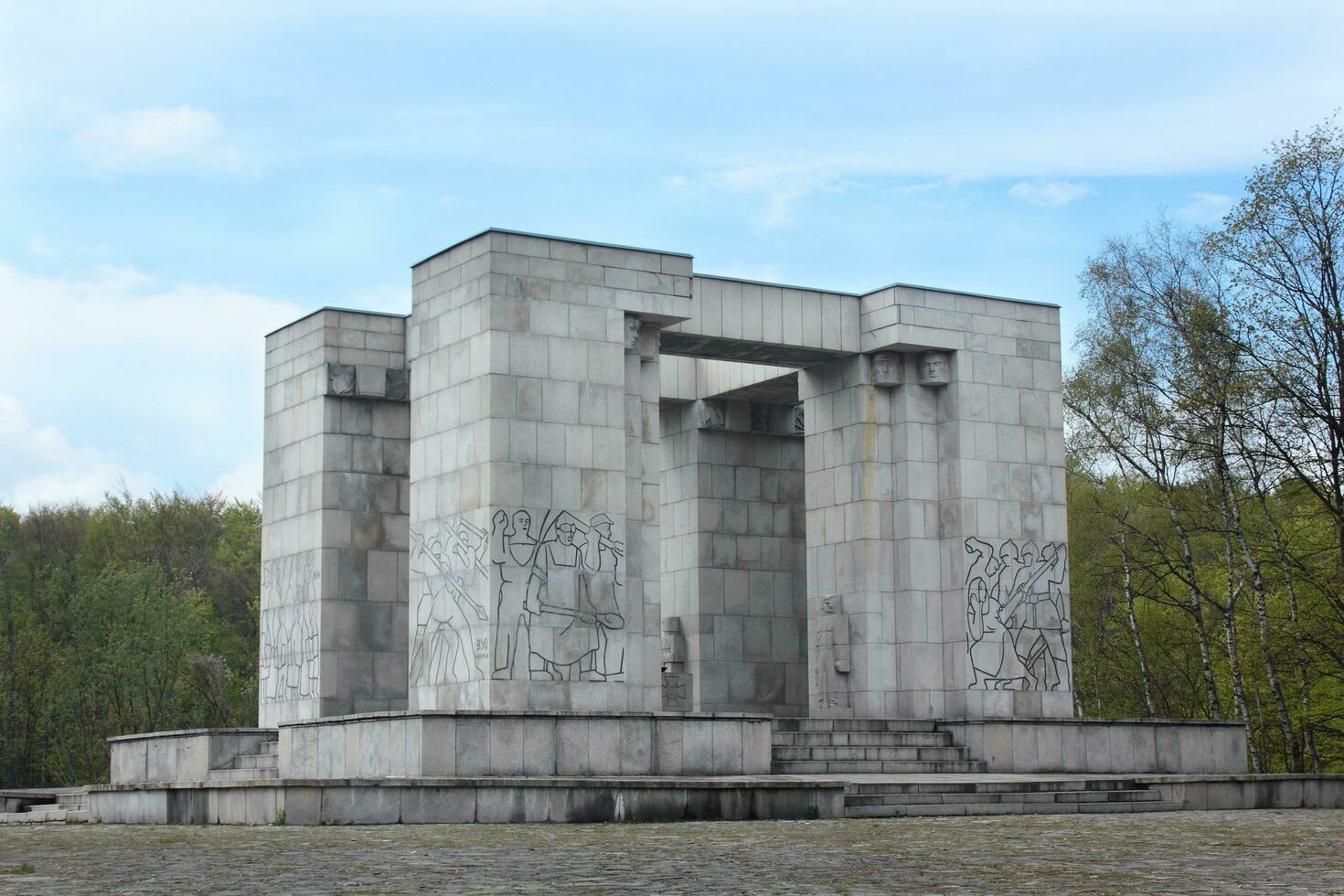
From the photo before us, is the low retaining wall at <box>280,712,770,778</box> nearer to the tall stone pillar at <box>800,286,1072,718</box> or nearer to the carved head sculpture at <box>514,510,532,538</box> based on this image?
the carved head sculpture at <box>514,510,532,538</box>

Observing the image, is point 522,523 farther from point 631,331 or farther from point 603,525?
point 631,331

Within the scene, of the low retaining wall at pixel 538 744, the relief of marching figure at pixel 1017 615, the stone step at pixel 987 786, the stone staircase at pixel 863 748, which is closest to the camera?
the stone step at pixel 987 786

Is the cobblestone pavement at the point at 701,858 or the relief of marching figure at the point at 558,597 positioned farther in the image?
the relief of marching figure at the point at 558,597

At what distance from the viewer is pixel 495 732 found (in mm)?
21609

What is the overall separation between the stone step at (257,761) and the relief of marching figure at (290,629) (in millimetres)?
2169

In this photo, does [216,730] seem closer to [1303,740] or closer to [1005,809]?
[1005,809]

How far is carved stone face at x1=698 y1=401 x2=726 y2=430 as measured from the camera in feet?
107

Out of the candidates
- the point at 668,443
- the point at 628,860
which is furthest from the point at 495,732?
the point at 668,443

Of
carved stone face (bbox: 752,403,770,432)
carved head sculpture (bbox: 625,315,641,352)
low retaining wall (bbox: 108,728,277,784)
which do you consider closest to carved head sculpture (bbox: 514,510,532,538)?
carved head sculpture (bbox: 625,315,641,352)

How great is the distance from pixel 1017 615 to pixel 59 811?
14.9 m

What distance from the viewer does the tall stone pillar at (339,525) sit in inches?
1128

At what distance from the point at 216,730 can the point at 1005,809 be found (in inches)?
497

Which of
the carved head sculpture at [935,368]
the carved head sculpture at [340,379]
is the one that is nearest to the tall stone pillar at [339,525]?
the carved head sculpture at [340,379]

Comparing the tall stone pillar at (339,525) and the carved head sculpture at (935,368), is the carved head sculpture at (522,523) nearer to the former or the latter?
the tall stone pillar at (339,525)
